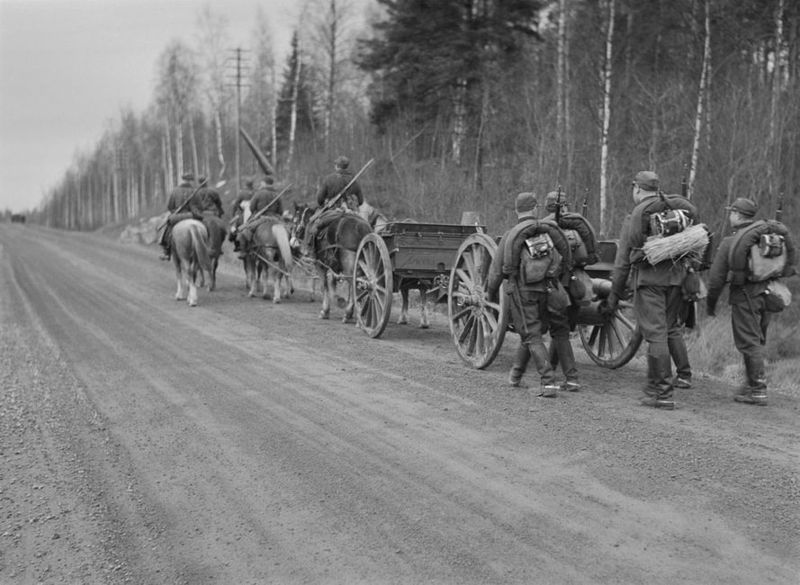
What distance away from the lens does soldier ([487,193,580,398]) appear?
22.9 feet

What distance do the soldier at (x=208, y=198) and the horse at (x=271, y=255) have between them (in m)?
1.65

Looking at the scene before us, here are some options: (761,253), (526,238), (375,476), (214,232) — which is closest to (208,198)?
(214,232)

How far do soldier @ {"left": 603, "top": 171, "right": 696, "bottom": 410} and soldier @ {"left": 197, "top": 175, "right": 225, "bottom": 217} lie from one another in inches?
415

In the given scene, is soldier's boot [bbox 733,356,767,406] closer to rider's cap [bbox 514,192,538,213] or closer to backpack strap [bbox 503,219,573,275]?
backpack strap [bbox 503,219,573,275]

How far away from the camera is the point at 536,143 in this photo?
17797 mm

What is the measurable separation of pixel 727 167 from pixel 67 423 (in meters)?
12.4

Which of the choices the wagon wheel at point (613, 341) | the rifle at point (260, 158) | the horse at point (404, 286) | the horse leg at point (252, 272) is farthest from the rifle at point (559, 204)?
the rifle at point (260, 158)

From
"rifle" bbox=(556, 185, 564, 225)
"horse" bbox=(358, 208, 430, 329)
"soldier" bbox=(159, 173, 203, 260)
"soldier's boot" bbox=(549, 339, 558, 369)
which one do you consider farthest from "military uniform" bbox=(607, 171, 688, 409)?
"soldier" bbox=(159, 173, 203, 260)

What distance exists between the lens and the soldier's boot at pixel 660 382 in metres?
6.42

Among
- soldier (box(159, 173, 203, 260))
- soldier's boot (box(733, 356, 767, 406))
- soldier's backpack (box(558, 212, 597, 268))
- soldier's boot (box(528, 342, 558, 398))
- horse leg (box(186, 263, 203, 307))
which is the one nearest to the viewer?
soldier's boot (box(733, 356, 767, 406))

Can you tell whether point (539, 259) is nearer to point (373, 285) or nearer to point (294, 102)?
point (373, 285)

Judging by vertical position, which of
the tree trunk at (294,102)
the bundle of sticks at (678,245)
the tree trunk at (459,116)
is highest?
the tree trunk at (294,102)

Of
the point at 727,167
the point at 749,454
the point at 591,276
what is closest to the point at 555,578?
the point at 749,454

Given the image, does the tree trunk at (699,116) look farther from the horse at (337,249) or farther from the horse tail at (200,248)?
the horse tail at (200,248)
